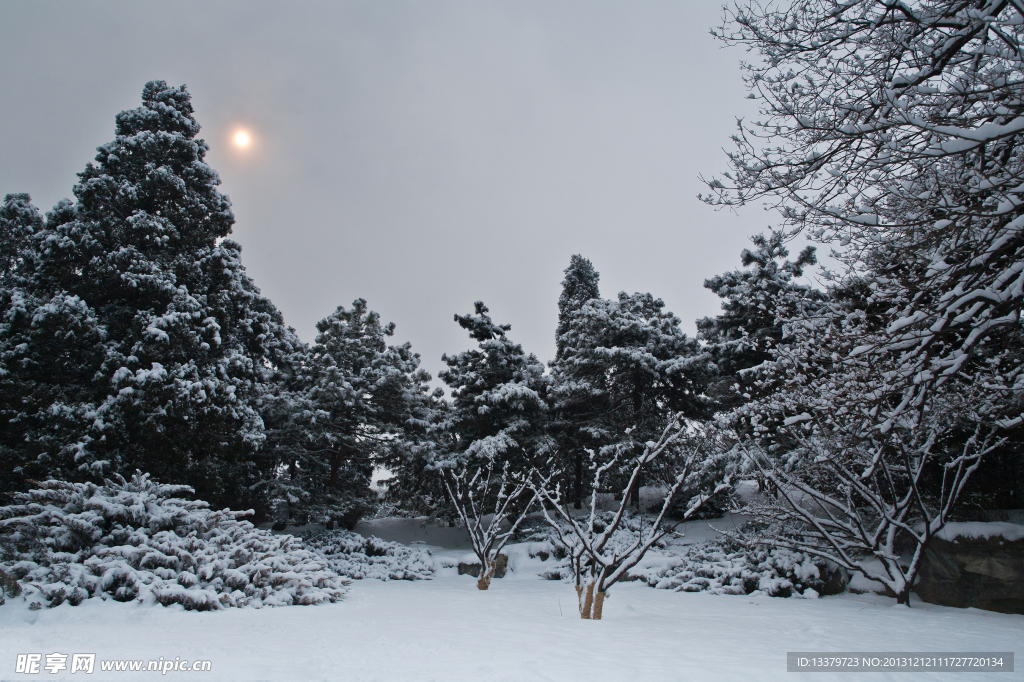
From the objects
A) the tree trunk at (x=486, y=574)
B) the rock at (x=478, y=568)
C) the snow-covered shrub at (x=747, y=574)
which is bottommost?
the rock at (x=478, y=568)

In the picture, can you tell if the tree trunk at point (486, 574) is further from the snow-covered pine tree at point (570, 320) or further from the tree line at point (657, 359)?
the snow-covered pine tree at point (570, 320)

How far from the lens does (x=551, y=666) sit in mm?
3832

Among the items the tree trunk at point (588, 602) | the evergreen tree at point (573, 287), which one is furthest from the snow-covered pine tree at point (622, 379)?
the tree trunk at point (588, 602)

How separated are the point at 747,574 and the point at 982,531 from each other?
3.98m

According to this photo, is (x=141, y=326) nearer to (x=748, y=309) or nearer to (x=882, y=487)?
(x=748, y=309)

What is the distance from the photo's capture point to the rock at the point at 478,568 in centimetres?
1442

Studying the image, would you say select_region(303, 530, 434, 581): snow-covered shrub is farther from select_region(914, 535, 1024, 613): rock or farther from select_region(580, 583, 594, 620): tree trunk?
select_region(914, 535, 1024, 613): rock

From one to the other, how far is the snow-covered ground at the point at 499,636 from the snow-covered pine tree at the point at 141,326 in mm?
6222

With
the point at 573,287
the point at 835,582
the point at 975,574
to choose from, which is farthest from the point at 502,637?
the point at 573,287

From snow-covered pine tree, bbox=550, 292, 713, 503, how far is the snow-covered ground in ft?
30.1

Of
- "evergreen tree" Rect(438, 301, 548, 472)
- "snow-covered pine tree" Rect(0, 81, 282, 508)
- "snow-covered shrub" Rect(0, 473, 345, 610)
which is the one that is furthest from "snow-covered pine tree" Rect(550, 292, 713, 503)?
"snow-covered shrub" Rect(0, 473, 345, 610)

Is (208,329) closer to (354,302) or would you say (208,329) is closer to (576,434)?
(354,302)

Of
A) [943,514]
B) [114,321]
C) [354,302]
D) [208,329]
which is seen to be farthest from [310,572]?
[354,302]

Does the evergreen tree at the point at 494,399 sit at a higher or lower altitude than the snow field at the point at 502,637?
higher
